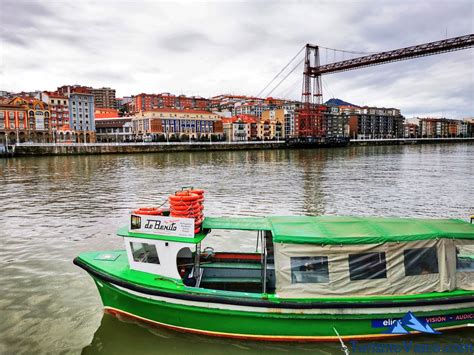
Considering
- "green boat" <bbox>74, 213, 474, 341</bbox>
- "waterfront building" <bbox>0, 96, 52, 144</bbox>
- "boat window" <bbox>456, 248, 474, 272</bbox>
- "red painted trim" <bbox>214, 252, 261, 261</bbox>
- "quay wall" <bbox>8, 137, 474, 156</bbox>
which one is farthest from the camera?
"waterfront building" <bbox>0, 96, 52, 144</bbox>

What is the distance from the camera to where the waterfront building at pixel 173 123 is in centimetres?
10581

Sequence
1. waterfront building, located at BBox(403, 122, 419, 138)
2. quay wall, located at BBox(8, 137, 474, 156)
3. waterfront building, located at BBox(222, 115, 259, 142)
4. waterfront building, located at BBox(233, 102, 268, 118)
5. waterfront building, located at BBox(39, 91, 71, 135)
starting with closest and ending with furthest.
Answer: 1. quay wall, located at BBox(8, 137, 474, 156)
2. waterfront building, located at BBox(39, 91, 71, 135)
3. waterfront building, located at BBox(222, 115, 259, 142)
4. waterfront building, located at BBox(233, 102, 268, 118)
5. waterfront building, located at BBox(403, 122, 419, 138)

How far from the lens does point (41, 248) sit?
458 inches

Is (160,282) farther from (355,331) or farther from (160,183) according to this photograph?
(160,183)

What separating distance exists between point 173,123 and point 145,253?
4171 inches

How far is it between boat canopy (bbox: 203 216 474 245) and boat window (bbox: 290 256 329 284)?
34 centimetres

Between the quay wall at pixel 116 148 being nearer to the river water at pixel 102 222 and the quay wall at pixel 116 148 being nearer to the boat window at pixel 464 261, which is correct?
the river water at pixel 102 222

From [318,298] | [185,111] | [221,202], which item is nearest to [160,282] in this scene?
[318,298]

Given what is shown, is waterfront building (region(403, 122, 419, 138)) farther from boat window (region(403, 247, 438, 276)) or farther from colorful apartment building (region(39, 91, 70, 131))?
boat window (region(403, 247, 438, 276))

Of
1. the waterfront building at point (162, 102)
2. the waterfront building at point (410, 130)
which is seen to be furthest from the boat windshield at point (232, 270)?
the waterfront building at point (410, 130)

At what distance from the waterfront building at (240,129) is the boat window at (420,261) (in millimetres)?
107966

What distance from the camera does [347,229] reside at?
22.3 ft

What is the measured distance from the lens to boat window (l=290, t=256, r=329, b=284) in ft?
21.0

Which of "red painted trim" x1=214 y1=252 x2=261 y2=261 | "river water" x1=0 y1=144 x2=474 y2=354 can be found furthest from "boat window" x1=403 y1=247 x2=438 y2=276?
"red painted trim" x1=214 y1=252 x2=261 y2=261
